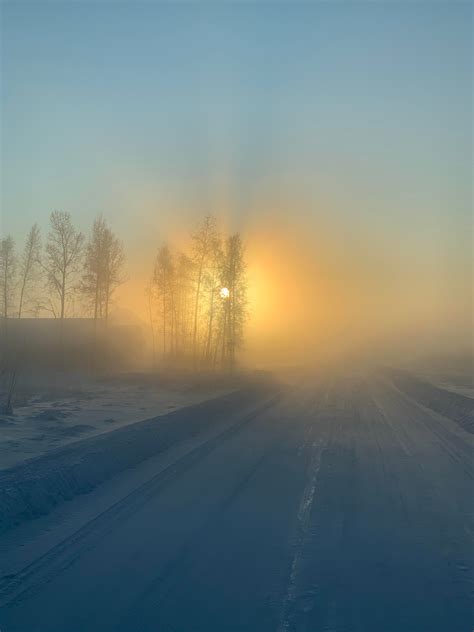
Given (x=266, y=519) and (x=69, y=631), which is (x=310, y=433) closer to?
(x=266, y=519)

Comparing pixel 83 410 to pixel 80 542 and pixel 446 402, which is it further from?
pixel 446 402

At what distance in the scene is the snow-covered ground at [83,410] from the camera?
14.0 metres

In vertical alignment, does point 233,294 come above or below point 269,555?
above

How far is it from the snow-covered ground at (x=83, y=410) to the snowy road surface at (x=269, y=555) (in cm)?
347

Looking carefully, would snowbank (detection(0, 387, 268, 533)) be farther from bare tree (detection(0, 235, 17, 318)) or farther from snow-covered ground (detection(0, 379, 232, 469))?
bare tree (detection(0, 235, 17, 318))

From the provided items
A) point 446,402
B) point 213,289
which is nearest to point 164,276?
point 213,289

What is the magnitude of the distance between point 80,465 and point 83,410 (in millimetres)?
10267

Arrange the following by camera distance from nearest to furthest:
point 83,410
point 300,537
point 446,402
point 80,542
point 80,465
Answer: point 80,542, point 300,537, point 80,465, point 83,410, point 446,402

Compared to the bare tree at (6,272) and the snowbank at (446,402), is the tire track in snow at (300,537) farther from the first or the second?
the bare tree at (6,272)

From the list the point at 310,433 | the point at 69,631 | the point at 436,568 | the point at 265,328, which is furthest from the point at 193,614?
the point at 265,328

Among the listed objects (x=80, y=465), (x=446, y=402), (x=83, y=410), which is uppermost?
(x=446, y=402)

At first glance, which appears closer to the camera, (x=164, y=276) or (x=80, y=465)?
(x=80, y=465)

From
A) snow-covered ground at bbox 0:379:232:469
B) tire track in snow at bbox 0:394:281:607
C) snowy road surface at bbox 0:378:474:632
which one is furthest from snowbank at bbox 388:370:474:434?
tire track in snow at bbox 0:394:281:607

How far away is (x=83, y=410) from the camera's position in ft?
70.3
